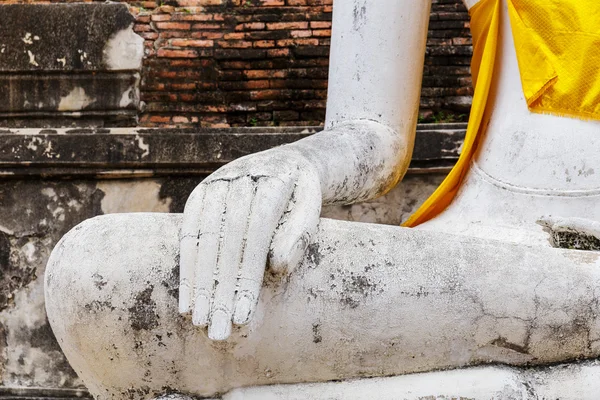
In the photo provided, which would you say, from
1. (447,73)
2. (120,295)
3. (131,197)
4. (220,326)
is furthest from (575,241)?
(131,197)

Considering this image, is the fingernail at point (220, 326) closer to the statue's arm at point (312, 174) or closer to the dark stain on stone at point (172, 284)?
the statue's arm at point (312, 174)

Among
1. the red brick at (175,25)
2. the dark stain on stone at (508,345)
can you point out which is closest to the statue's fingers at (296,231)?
the dark stain on stone at (508,345)

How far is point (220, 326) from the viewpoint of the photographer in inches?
67.6

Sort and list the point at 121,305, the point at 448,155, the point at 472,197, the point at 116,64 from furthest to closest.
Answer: the point at 116,64, the point at 448,155, the point at 472,197, the point at 121,305

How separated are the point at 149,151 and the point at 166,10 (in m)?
0.78

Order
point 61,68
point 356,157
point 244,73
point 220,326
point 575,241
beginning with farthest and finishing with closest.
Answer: point 244,73, point 61,68, point 356,157, point 575,241, point 220,326

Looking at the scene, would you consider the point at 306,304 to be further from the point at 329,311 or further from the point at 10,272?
the point at 10,272

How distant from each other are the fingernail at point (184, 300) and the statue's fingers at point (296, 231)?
160 millimetres

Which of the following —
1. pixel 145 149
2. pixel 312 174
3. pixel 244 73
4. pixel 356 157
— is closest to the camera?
pixel 312 174

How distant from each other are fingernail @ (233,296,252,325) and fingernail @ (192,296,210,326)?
5 cm

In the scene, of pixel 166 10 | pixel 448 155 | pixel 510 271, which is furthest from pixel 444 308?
pixel 166 10

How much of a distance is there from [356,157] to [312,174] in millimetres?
400

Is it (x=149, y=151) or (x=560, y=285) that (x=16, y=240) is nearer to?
(x=149, y=151)

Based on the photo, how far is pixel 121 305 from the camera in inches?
73.0
